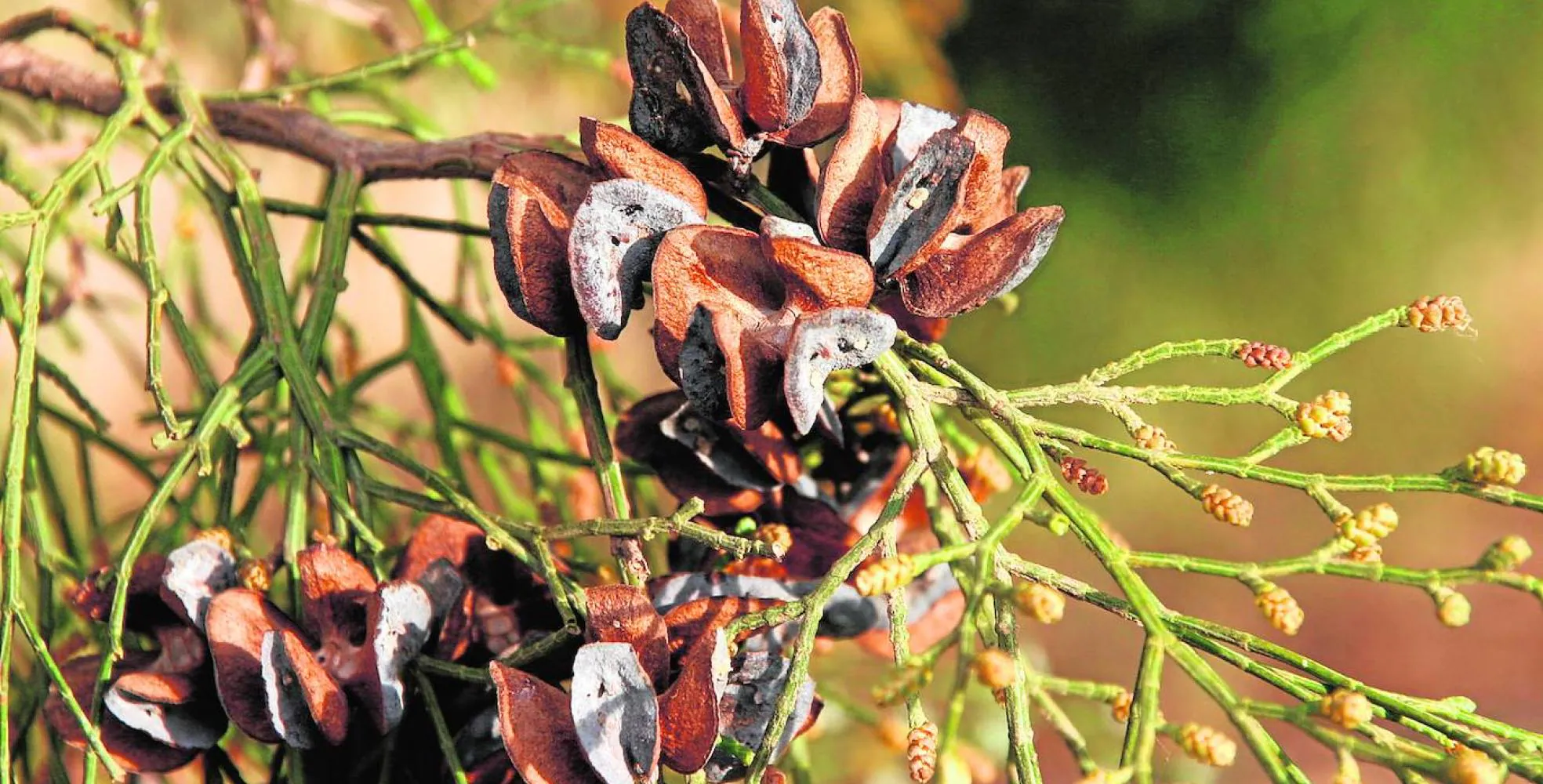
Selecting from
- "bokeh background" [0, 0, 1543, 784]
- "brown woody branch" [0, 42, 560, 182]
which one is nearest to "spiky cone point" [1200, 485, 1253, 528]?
"brown woody branch" [0, 42, 560, 182]

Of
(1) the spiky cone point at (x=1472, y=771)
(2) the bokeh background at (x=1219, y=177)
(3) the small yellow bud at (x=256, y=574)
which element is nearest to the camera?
(1) the spiky cone point at (x=1472, y=771)

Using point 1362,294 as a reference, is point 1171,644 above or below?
below

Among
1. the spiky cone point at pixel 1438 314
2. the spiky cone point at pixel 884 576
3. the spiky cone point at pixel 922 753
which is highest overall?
the spiky cone point at pixel 1438 314

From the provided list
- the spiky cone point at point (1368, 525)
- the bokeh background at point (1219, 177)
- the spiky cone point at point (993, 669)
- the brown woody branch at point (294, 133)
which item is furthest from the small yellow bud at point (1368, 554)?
the bokeh background at point (1219, 177)

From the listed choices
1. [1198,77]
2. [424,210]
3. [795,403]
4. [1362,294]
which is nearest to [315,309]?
[795,403]

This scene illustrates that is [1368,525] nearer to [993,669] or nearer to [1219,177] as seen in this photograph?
[993,669]

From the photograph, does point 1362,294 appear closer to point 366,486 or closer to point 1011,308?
point 1011,308

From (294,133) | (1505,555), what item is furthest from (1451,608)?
(294,133)

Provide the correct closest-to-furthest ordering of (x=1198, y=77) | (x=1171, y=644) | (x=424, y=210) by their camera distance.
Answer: (x=1171, y=644), (x=1198, y=77), (x=424, y=210)

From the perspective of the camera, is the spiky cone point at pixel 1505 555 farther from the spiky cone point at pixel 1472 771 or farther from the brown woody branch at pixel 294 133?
the brown woody branch at pixel 294 133
